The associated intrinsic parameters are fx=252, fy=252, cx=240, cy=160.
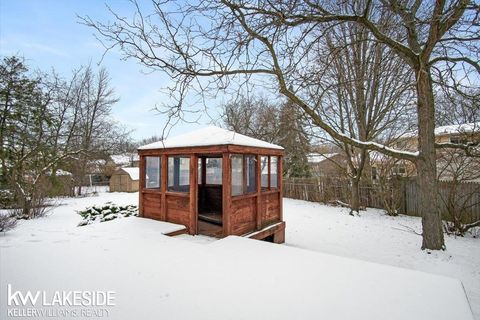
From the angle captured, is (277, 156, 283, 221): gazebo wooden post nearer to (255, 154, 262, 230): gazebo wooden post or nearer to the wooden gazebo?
the wooden gazebo

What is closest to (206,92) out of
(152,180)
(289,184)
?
(152,180)

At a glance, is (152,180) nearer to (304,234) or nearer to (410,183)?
(304,234)

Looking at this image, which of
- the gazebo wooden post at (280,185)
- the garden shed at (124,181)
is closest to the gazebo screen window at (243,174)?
the gazebo wooden post at (280,185)

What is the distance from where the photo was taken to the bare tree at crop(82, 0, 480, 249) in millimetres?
4066

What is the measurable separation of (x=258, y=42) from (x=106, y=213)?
6.13 m

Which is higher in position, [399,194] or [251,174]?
[251,174]

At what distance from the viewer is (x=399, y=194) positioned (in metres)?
10.2

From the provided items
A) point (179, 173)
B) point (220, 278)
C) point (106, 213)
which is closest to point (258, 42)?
point (179, 173)

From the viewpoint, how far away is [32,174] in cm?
1054

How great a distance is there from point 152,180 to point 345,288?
4996 mm

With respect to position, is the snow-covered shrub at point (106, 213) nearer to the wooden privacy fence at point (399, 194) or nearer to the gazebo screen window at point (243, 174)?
the gazebo screen window at point (243, 174)

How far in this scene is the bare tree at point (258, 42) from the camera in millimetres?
4066

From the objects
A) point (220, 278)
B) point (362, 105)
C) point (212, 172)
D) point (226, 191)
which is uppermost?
point (362, 105)

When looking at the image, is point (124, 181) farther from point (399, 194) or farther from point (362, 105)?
point (399, 194)
